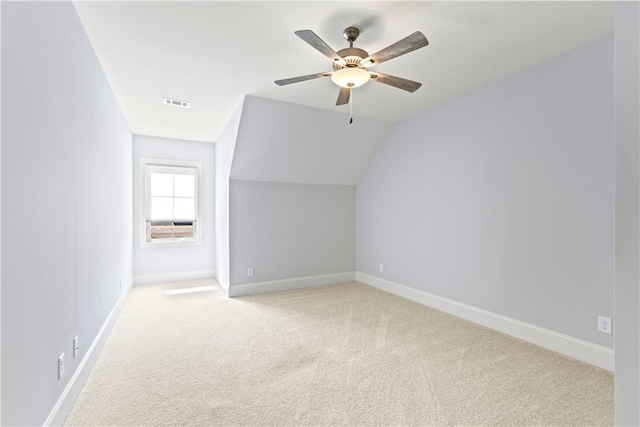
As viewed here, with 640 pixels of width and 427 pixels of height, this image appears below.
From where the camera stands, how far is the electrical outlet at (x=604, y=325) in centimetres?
233

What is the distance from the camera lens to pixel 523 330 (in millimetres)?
2873

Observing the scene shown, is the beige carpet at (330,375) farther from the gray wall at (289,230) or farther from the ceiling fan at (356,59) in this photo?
the ceiling fan at (356,59)

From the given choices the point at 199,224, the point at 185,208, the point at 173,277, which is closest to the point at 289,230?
the point at 199,224

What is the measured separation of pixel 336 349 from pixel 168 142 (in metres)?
4.57

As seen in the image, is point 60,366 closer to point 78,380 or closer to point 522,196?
point 78,380

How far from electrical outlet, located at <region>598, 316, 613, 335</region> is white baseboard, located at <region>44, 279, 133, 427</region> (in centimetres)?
381

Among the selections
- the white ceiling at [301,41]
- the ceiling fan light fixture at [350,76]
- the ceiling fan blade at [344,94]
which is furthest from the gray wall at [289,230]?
the ceiling fan light fixture at [350,76]

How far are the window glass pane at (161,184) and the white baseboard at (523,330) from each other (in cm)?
430

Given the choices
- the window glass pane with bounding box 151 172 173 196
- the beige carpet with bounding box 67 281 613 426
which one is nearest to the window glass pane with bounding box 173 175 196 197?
the window glass pane with bounding box 151 172 173 196

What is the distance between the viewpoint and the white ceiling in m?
2.00

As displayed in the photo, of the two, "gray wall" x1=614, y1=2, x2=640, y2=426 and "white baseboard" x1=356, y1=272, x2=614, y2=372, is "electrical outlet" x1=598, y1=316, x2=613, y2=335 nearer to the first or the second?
"white baseboard" x1=356, y1=272, x2=614, y2=372

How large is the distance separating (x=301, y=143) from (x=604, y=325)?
376cm

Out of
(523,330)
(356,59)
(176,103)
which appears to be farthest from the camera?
(176,103)

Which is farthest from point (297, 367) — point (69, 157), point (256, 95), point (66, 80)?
point (256, 95)
